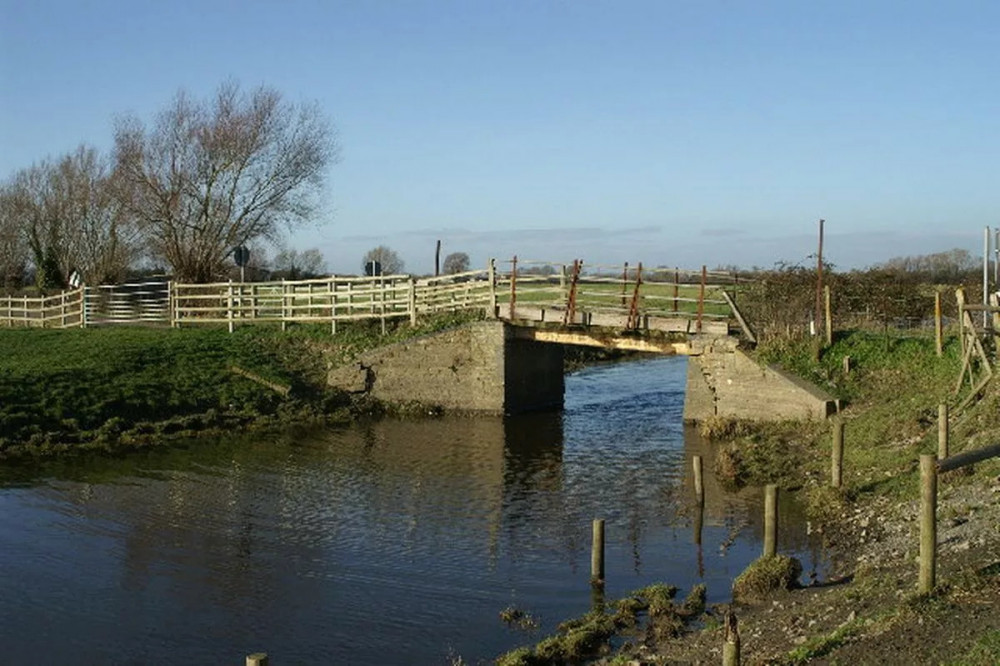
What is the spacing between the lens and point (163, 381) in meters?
28.8

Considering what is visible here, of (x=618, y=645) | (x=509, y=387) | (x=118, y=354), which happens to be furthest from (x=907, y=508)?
(x=118, y=354)

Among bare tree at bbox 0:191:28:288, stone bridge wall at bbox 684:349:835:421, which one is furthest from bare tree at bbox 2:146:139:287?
stone bridge wall at bbox 684:349:835:421

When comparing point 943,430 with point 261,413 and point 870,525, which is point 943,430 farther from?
point 261,413

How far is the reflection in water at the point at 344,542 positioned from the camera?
40.4 feet

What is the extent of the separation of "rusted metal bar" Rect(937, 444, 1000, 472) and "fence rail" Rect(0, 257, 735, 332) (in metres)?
15.3

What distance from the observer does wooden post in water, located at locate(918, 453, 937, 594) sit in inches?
397

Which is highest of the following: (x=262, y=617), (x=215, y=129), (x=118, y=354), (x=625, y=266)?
(x=215, y=129)

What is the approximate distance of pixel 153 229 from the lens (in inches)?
1820

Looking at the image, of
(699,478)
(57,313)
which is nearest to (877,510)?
(699,478)

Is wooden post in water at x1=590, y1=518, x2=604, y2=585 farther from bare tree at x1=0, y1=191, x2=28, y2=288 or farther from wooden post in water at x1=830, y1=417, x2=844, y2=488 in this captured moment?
bare tree at x1=0, y1=191, x2=28, y2=288

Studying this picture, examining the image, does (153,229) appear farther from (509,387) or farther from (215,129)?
(509,387)

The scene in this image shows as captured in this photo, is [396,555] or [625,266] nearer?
[396,555]

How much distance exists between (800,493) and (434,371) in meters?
13.9

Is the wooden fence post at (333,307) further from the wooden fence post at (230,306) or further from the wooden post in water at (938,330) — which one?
the wooden post in water at (938,330)
